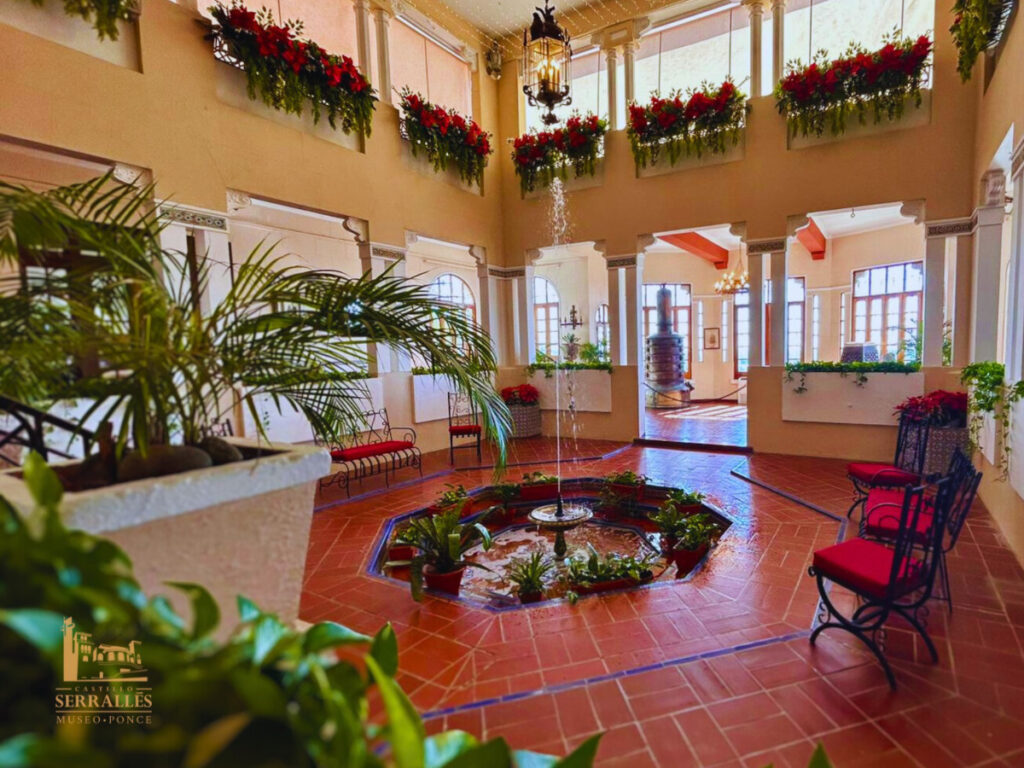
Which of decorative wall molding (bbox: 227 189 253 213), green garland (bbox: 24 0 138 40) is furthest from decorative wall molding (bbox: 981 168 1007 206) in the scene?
green garland (bbox: 24 0 138 40)

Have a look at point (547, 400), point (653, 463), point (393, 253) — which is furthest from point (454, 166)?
point (653, 463)

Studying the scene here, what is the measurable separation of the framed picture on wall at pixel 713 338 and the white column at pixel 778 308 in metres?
5.73

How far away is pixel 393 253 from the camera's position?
20.0 feet

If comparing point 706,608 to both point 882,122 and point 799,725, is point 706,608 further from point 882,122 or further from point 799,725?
point 882,122

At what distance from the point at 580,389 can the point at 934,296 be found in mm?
4088

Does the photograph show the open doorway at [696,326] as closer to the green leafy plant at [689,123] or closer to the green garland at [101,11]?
the green leafy plant at [689,123]

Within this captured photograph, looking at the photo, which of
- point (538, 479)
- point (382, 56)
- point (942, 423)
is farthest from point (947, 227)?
point (382, 56)

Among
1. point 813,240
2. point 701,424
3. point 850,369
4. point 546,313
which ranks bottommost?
point 701,424

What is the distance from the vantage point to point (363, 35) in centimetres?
567

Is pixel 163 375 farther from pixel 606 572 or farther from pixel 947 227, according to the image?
pixel 947 227

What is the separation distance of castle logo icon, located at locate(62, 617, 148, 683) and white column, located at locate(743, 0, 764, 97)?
7239 mm

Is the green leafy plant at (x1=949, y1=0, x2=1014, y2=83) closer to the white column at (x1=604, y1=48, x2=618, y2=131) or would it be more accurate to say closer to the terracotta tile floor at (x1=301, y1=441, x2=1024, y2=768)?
the white column at (x1=604, y1=48, x2=618, y2=131)

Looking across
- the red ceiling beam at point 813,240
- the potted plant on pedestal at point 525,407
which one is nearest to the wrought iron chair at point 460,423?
the potted plant on pedestal at point 525,407

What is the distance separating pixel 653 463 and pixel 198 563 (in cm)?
516
